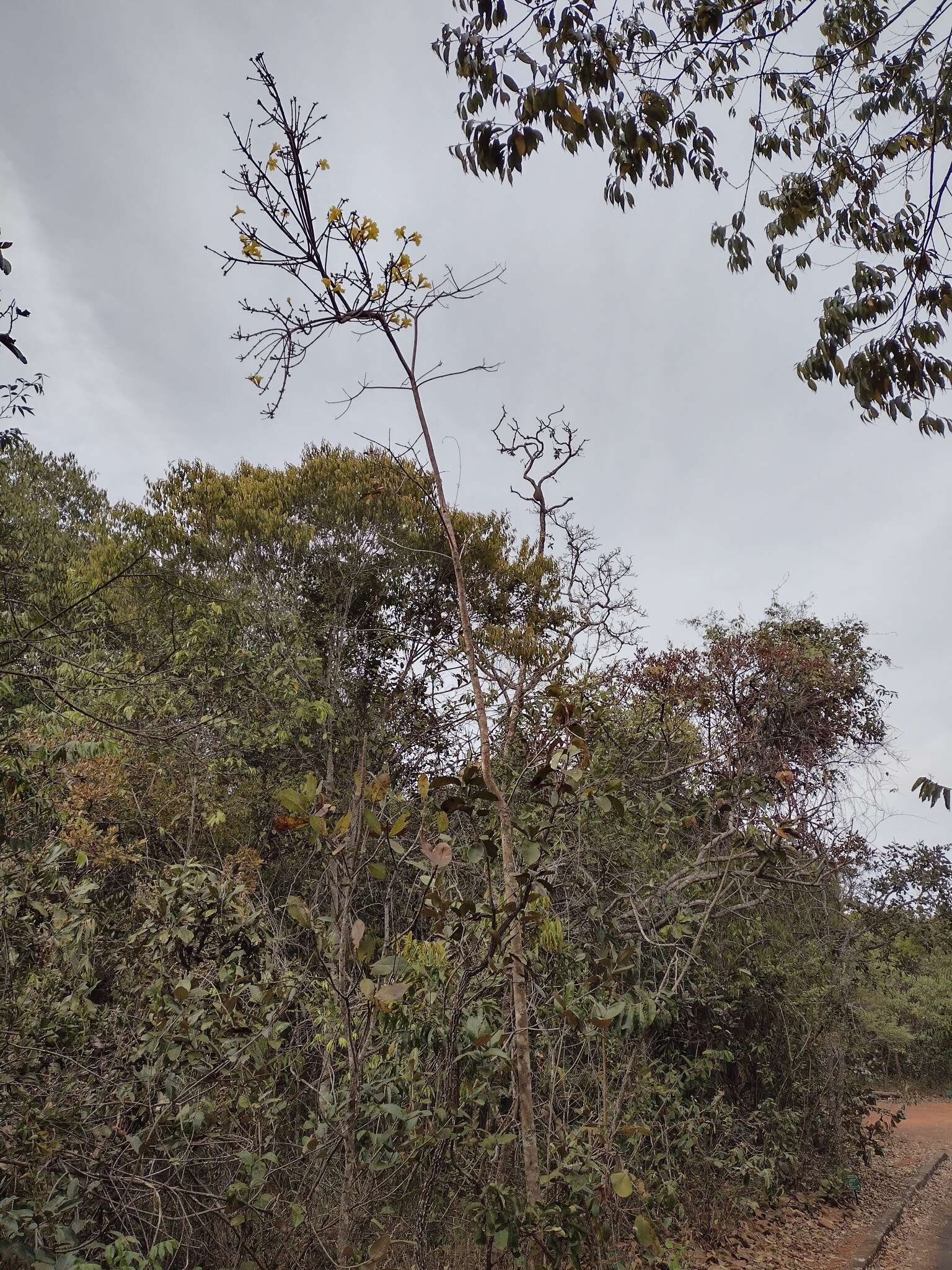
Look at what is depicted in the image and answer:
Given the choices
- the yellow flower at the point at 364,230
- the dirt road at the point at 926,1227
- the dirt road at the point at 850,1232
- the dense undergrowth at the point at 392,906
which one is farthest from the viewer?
the dirt road at the point at 926,1227

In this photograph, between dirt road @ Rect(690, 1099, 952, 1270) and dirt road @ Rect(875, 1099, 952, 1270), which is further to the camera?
dirt road @ Rect(875, 1099, 952, 1270)

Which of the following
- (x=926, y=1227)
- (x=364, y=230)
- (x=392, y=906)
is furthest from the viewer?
(x=392, y=906)

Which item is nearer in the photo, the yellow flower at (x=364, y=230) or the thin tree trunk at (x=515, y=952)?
the thin tree trunk at (x=515, y=952)

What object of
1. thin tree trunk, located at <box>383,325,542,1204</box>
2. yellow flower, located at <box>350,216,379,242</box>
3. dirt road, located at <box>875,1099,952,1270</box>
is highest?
yellow flower, located at <box>350,216,379,242</box>

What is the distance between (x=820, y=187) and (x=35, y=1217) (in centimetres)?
535

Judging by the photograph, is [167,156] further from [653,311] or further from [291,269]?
[653,311]

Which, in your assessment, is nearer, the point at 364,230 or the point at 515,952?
the point at 515,952

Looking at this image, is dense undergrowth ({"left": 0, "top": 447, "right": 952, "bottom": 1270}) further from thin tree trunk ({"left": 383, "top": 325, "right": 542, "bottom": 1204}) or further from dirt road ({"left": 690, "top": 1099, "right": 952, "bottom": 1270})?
dirt road ({"left": 690, "top": 1099, "right": 952, "bottom": 1270})

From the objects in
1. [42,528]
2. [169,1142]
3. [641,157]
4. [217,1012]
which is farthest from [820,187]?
[42,528]

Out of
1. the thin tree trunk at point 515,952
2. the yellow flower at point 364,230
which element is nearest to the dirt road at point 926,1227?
the thin tree trunk at point 515,952

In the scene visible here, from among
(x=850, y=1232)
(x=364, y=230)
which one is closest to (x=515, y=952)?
(x=364, y=230)

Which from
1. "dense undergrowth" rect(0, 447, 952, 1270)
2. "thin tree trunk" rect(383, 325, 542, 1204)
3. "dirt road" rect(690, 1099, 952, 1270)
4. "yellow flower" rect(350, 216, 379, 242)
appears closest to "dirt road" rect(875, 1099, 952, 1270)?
"dirt road" rect(690, 1099, 952, 1270)

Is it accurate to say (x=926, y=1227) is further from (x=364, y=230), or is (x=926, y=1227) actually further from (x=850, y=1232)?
(x=364, y=230)

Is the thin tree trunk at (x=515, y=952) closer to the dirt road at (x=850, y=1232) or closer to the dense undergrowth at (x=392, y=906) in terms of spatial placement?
the dense undergrowth at (x=392, y=906)
